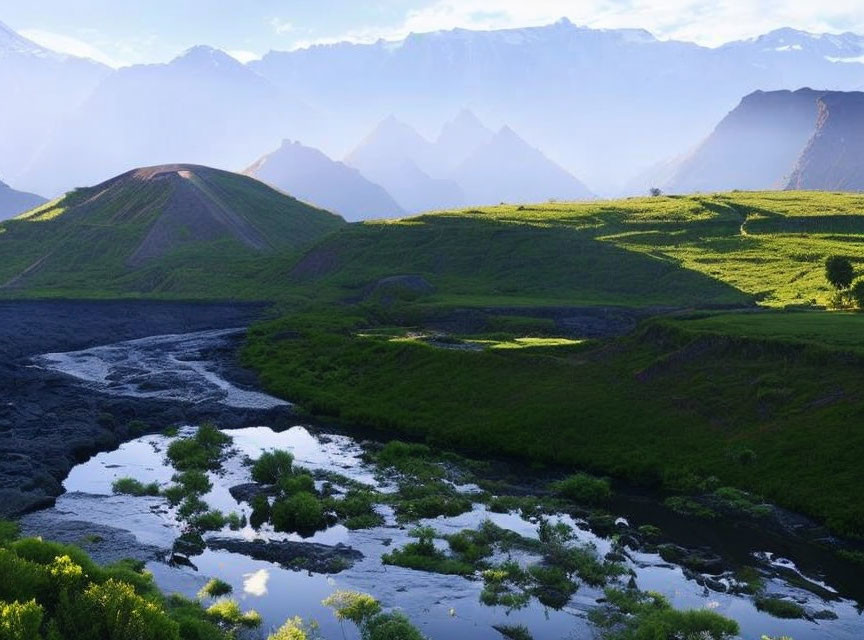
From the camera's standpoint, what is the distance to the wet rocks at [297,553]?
41.5 m

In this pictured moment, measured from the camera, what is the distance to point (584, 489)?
52.2 metres

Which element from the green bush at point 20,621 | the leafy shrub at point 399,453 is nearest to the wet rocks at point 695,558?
the leafy shrub at point 399,453

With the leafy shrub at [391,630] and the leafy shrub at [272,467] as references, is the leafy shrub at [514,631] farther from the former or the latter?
the leafy shrub at [272,467]

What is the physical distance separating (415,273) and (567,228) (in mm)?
43271

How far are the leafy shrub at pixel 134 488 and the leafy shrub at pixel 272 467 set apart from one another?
6771 mm

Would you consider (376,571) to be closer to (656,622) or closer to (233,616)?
(233,616)

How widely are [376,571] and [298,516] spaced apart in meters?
8.03

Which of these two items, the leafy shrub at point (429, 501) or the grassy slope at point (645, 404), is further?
the grassy slope at point (645, 404)

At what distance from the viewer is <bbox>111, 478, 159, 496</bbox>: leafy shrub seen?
52781 millimetres

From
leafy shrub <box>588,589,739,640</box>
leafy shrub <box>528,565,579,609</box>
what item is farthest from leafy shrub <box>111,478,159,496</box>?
leafy shrub <box>588,589,739,640</box>

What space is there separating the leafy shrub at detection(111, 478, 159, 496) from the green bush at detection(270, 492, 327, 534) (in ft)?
32.9

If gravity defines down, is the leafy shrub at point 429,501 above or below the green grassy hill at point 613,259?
below

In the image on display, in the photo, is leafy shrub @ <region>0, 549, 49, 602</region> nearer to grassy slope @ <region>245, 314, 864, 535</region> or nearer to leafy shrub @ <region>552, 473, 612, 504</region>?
leafy shrub @ <region>552, 473, 612, 504</region>

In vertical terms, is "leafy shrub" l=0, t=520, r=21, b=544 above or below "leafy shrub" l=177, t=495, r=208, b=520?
above
